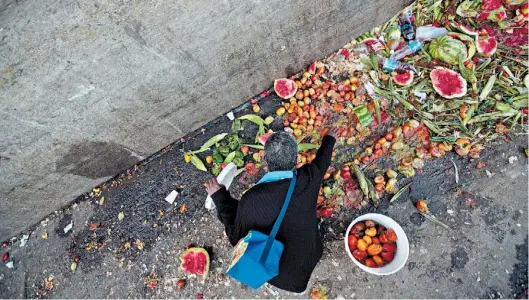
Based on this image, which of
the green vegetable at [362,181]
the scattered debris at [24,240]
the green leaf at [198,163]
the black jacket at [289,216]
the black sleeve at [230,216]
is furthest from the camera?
the scattered debris at [24,240]

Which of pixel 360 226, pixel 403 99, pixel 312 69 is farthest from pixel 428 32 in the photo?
pixel 360 226

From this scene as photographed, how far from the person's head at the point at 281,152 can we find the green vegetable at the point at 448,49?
2.83 metres

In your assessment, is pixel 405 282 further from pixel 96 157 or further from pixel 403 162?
pixel 96 157

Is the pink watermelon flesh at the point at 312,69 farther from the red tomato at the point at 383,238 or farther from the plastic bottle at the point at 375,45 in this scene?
the red tomato at the point at 383,238

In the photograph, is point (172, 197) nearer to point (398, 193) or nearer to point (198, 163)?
point (198, 163)

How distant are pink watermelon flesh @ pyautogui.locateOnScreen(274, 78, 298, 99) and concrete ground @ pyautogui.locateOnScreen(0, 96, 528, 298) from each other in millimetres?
229

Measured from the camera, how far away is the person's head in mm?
2855

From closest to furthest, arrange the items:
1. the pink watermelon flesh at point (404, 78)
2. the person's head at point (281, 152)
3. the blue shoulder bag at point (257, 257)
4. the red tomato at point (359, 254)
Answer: the blue shoulder bag at point (257, 257) < the person's head at point (281, 152) < the red tomato at point (359, 254) < the pink watermelon flesh at point (404, 78)

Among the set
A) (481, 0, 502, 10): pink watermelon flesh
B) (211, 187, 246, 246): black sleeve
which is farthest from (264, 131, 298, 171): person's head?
(481, 0, 502, 10): pink watermelon flesh

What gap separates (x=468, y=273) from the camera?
3.91m

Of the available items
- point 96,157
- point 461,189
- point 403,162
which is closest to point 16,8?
point 96,157

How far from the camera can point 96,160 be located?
14.9 ft

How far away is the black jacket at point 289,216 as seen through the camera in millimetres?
2965

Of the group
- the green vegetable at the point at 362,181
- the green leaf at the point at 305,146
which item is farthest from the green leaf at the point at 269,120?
the green vegetable at the point at 362,181
